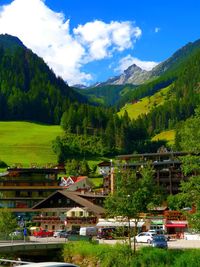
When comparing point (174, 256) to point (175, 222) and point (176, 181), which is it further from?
point (176, 181)

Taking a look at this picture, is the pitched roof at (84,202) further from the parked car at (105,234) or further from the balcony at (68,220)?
the parked car at (105,234)

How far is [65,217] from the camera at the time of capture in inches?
4070

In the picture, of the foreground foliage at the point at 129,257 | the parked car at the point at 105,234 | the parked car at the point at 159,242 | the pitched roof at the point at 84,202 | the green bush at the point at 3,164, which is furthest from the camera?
the green bush at the point at 3,164

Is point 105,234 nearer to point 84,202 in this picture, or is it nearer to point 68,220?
→ point 68,220

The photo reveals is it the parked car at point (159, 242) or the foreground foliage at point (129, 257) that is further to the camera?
the parked car at point (159, 242)

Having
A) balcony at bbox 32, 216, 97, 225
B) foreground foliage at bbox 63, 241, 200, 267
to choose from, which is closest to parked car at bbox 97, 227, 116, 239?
balcony at bbox 32, 216, 97, 225

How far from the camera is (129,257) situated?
160 ft

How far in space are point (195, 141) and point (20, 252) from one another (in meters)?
25.4

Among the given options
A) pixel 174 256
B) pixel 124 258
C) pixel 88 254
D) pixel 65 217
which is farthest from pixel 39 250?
pixel 65 217

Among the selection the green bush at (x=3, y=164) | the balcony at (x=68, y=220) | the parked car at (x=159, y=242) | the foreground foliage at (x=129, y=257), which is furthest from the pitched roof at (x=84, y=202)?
the green bush at (x=3, y=164)

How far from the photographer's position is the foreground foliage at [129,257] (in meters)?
45.9

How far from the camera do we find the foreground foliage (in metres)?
45.9

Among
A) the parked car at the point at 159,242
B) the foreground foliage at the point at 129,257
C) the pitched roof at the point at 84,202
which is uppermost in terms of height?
the pitched roof at the point at 84,202

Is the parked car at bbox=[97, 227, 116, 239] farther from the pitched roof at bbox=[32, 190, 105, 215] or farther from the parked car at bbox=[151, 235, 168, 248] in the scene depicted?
the pitched roof at bbox=[32, 190, 105, 215]
